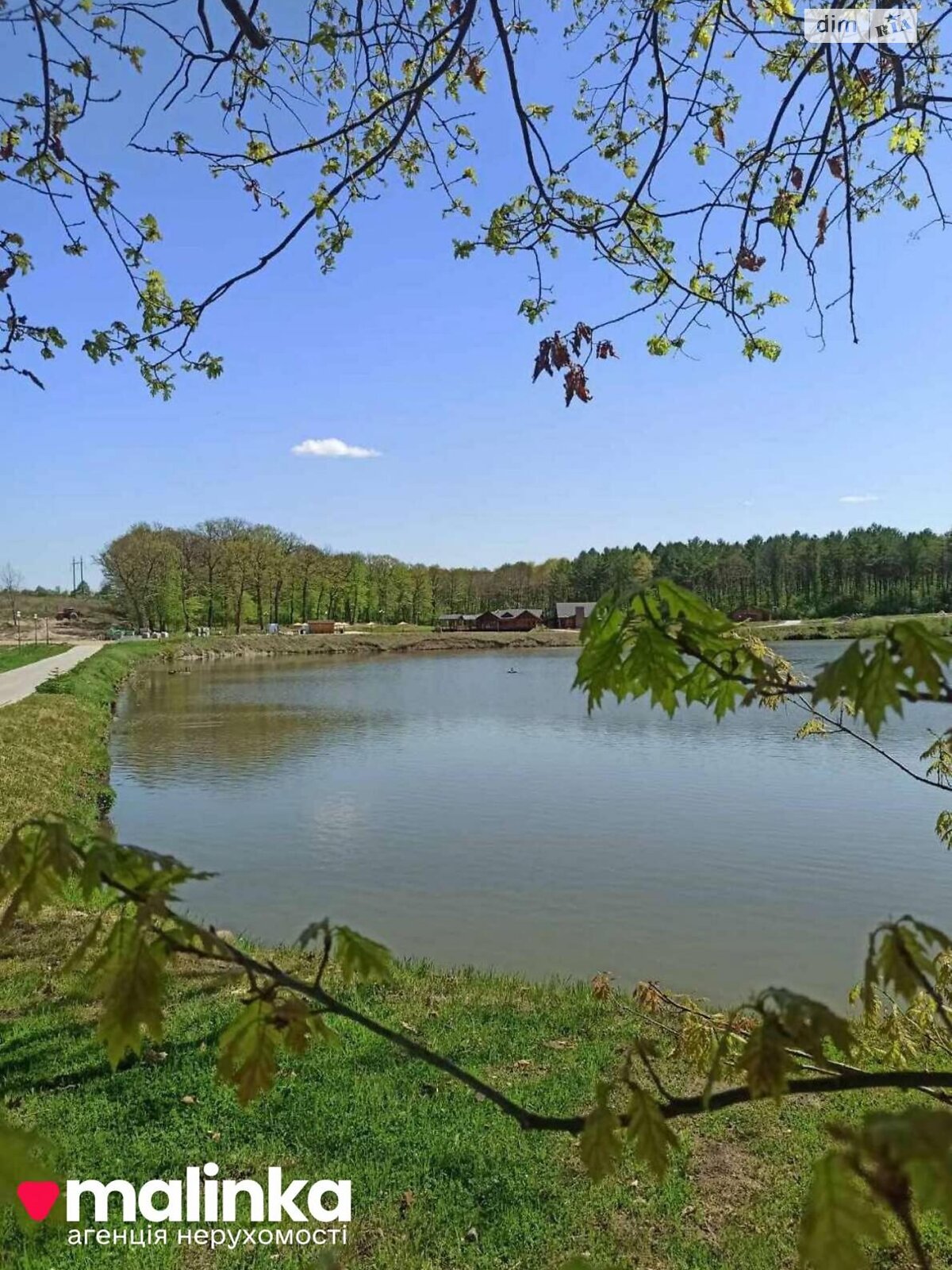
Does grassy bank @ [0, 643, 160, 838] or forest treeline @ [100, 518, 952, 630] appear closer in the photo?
grassy bank @ [0, 643, 160, 838]

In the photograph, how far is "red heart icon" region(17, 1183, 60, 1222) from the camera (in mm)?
891

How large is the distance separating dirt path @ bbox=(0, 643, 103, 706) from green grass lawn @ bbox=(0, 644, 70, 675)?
43 cm

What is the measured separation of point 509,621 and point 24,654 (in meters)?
64.5

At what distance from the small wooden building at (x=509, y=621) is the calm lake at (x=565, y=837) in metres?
73.0

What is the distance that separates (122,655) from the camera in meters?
49.3

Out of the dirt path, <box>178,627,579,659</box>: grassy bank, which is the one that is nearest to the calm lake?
the dirt path

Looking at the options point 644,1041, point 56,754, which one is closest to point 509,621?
point 56,754

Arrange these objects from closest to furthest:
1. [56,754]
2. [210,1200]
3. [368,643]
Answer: [210,1200] → [56,754] → [368,643]

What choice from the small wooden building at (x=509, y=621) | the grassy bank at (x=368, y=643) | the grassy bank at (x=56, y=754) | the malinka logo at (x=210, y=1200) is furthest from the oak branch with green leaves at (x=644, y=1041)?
the small wooden building at (x=509, y=621)

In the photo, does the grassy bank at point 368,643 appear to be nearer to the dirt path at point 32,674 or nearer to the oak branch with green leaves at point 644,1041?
the dirt path at point 32,674

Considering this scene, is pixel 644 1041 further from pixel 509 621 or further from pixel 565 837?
pixel 509 621

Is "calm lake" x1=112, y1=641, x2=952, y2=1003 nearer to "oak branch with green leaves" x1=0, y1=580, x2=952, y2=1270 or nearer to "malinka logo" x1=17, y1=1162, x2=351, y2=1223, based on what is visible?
"oak branch with green leaves" x1=0, y1=580, x2=952, y2=1270

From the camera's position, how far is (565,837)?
1324cm

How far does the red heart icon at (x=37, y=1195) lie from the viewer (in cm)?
89
